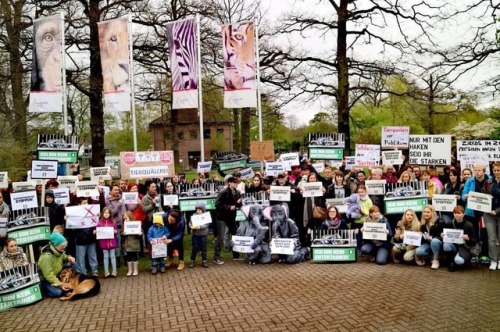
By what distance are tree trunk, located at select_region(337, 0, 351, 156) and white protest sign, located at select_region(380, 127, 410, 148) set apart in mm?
3559

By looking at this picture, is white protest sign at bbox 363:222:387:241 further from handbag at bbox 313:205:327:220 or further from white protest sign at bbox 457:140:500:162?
white protest sign at bbox 457:140:500:162

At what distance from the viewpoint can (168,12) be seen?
60.8 ft

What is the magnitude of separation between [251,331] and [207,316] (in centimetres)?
99

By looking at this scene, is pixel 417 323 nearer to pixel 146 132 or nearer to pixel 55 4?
pixel 55 4

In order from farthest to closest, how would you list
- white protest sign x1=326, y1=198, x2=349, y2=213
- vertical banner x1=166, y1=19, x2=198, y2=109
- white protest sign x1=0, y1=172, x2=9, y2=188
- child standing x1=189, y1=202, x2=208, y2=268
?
vertical banner x1=166, y1=19, x2=198, y2=109 < white protest sign x1=0, y1=172, x2=9, y2=188 < white protest sign x1=326, y1=198, x2=349, y2=213 < child standing x1=189, y1=202, x2=208, y2=268

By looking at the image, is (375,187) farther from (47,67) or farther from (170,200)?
(47,67)

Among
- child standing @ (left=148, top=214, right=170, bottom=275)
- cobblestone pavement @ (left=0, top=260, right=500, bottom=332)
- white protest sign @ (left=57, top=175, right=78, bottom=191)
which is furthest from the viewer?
white protest sign @ (left=57, top=175, right=78, bottom=191)

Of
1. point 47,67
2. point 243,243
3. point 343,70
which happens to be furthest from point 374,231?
point 47,67

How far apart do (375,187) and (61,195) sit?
780cm

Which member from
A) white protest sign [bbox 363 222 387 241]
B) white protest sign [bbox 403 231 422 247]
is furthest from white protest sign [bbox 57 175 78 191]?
white protest sign [bbox 403 231 422 247]

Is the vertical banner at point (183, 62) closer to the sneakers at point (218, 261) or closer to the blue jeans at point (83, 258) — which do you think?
the sneakers at point (218, 261)

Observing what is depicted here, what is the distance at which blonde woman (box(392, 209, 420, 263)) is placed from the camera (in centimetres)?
995

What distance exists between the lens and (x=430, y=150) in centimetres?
1181

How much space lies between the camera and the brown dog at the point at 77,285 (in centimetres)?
846
